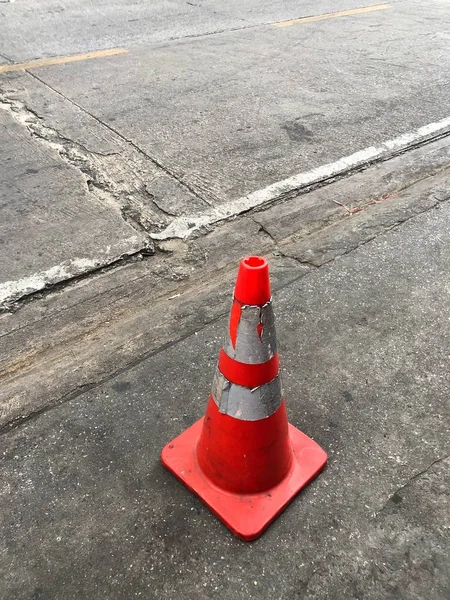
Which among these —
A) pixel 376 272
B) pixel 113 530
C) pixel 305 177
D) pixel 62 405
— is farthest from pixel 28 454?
pixel 305 177

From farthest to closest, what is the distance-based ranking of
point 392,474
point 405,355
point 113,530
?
1. point 405,355
2. point 392,474
3. point 113,530

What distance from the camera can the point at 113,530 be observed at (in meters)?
1.83

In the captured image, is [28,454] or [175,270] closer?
[28,454]

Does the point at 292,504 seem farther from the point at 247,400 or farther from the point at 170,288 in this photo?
the point at 170,288

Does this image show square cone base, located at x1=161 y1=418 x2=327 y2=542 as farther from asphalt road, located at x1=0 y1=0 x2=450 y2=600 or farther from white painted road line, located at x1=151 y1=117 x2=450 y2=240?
white painted road line, located at x1=151 y1=117 x2=450 y2=240

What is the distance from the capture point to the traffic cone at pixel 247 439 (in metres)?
1.77

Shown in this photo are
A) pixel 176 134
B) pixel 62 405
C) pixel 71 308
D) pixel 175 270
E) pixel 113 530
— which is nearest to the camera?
pixel 113 530

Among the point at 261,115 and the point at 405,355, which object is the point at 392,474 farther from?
the point at 261,115

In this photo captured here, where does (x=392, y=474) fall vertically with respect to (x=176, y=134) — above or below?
below

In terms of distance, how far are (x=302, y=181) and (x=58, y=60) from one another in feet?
12.8

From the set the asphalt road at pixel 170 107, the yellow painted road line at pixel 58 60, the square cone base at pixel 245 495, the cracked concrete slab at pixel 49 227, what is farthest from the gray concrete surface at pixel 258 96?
the square cone base at pixel 245 495

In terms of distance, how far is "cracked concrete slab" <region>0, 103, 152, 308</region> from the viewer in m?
3.00

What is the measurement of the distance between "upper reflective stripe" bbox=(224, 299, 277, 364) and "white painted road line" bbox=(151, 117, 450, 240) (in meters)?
1.66

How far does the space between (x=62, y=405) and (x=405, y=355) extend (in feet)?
5.42
